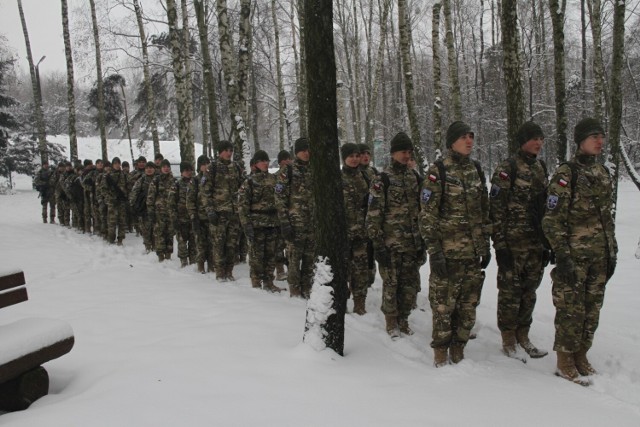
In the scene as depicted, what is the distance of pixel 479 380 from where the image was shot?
4.02 meters

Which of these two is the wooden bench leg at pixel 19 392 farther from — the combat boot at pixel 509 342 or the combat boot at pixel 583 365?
the combat boot at pixel 583 365

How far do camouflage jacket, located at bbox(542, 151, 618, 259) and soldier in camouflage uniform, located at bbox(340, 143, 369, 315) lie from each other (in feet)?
7.79

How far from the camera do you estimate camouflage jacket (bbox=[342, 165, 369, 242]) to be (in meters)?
6.25

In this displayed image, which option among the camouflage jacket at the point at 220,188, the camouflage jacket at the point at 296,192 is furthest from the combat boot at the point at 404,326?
the camouflage jacket at the point at 220,188

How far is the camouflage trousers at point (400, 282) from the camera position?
17.6 feet

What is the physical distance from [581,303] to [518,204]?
1118 mm

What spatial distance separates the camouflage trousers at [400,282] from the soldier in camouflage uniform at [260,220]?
8.08 ft

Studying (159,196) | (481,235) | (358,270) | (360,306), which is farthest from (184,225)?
(481,235)

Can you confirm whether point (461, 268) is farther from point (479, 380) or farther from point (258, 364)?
point (258, 364)

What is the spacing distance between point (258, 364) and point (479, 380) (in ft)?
6.23

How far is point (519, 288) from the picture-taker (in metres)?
4.87

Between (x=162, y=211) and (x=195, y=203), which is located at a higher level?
(x=195, y=203)

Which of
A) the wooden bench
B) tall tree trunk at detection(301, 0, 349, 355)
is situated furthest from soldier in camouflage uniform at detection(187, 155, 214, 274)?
the wooden bench

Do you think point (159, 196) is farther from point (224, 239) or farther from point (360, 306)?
point (360, 306)
